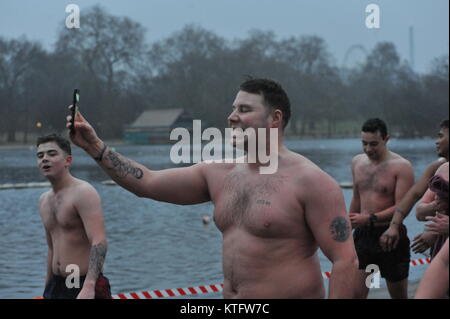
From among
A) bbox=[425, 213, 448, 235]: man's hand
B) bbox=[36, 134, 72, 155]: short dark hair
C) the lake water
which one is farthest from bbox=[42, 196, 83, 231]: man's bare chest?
the lake water

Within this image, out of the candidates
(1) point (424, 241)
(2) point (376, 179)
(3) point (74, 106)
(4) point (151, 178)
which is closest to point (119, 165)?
(4) point (151, 178)

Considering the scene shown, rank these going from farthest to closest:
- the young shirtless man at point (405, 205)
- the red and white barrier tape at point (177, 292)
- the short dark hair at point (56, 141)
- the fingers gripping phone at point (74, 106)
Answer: the red and white barrier tape at point (177, 292) → the young shirtless man at point (405, 205) → the short dark hair at point (56, 141) → the fingers gripping phone at point (74, 106)

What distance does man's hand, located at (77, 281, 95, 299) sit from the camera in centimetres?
430

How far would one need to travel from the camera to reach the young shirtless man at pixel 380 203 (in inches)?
251

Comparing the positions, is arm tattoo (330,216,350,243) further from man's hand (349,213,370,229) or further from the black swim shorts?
man's hand (349,213,370,229)

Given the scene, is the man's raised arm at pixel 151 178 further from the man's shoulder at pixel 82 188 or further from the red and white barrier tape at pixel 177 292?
the red and white barrier tape at pixel 177 292

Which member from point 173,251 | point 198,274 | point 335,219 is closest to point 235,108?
point 335,219

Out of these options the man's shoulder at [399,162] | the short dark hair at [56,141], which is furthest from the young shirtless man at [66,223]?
the man's shoulder at [399,162]

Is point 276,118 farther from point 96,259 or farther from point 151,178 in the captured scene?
point 96,259

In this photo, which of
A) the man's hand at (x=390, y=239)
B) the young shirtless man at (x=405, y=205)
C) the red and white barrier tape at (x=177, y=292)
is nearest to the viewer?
the young shirtless man at (x=405, y=205)

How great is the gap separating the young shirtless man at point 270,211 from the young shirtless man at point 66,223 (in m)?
1.31

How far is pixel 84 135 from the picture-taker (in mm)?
3373

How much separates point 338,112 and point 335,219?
11471 cm

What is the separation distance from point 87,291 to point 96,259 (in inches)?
9.3
